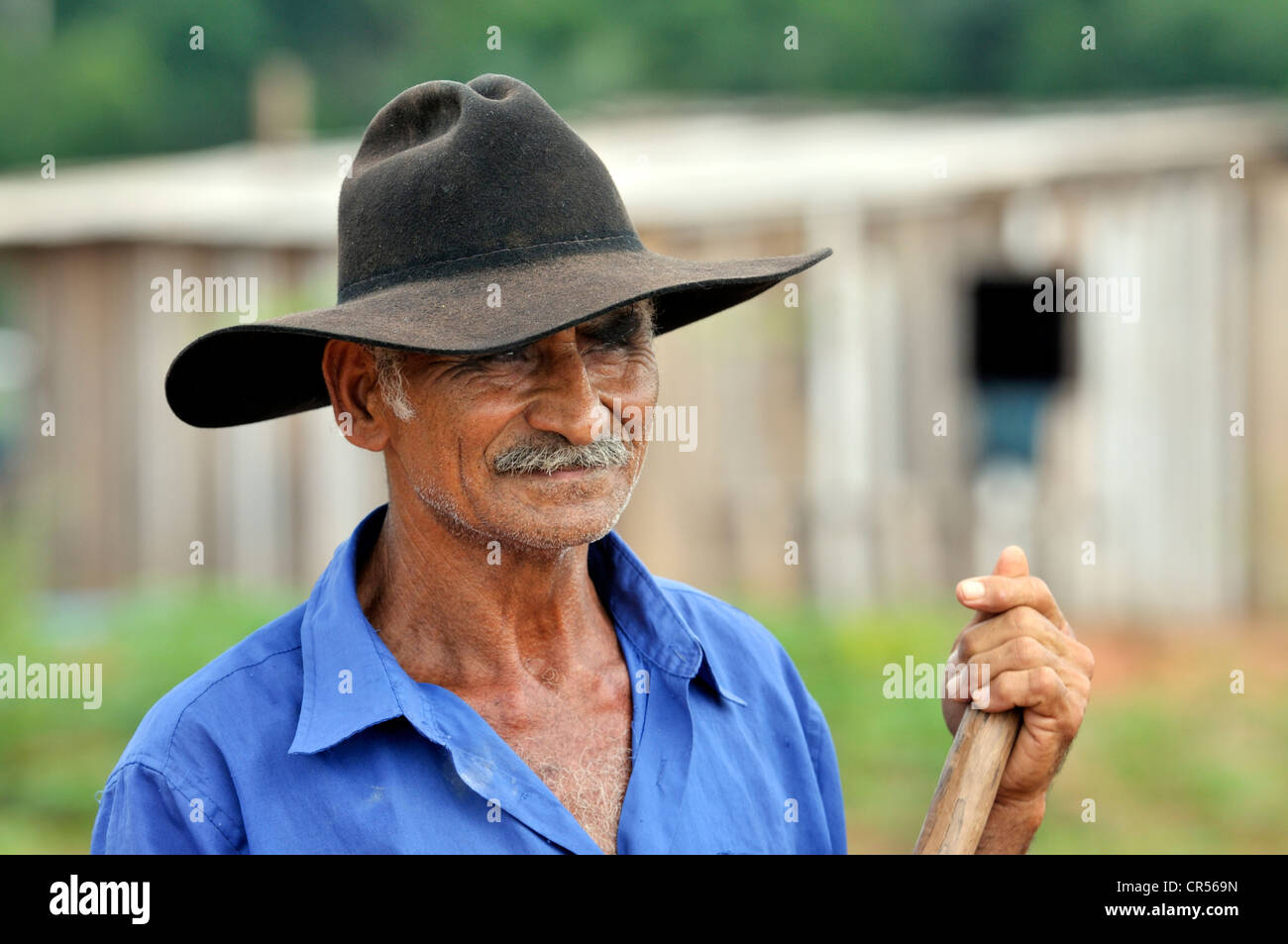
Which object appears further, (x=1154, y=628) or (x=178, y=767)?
(x=1154, y=628)

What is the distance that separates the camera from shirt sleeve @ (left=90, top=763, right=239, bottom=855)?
6.59 feet

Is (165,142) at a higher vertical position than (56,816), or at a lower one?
higher

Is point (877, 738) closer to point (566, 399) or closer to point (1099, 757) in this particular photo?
point (1099, 757)

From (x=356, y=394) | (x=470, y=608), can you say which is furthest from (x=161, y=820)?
(x=356, y=394)

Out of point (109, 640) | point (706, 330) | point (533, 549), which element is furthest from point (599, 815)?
point (706, 330)

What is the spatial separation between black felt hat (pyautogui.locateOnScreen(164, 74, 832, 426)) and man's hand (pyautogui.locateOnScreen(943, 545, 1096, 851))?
2.17 feet

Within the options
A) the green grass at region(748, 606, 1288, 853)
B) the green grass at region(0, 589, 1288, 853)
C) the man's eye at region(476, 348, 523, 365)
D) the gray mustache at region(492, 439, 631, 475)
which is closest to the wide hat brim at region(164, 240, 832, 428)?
the man's eye at region(476, 348, 523, 365)

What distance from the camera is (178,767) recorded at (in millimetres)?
2043

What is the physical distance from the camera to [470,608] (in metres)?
2.39

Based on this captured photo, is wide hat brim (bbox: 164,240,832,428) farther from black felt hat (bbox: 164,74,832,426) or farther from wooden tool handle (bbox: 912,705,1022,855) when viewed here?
wooden tool handle (bbox: 912,705,1022,855)

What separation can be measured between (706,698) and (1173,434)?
8072 mm

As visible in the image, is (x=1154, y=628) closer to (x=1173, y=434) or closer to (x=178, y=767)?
(x=1173, y=434)

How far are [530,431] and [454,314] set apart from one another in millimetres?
240

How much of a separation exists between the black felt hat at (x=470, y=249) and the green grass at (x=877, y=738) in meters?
4.34
